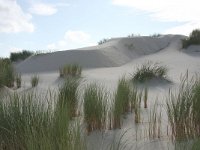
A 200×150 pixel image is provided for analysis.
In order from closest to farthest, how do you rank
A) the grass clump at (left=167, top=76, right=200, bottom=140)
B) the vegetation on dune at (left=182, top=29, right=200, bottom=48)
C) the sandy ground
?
the grass clump at (left=167, top=76, right=200, bottom=140)
the sandy ground
the vegetation on dune at (left=182, top=29, right=200, bottom=48)

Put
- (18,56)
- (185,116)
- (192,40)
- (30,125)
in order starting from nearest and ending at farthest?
(30,125) < (185,116) < (192,40) < (18,56)

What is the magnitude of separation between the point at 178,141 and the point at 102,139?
732mm

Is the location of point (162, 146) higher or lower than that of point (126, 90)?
lower

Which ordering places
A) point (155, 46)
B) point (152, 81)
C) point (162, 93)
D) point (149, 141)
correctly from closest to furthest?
point (149, 141) → point (162, 93) → point (152, 81) → point (155, 46)

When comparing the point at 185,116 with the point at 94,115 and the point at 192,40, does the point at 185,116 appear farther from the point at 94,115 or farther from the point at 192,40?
the point at 192,40

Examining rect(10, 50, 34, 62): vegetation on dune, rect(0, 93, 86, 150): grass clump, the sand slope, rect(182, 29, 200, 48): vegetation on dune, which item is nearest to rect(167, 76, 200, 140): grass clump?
rect(0, 93, 86, 150): grass clump

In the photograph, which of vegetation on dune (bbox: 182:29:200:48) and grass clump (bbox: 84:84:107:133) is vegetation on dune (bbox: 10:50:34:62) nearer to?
vegetation on dune (bbox: 182:29:200:48)

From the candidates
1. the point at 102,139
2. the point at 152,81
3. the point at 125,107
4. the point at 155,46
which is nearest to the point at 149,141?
the point at 102,139

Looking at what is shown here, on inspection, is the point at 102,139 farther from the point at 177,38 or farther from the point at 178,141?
the point at 177,38

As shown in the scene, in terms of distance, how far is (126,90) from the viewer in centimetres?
494

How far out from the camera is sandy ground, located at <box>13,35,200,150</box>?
151 inches

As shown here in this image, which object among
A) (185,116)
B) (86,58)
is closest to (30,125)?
(185,116)

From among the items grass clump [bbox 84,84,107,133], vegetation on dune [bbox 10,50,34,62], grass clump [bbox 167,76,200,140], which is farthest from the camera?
vegetation on dune [bbox 10,50,34,62]

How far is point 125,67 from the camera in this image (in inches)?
504
